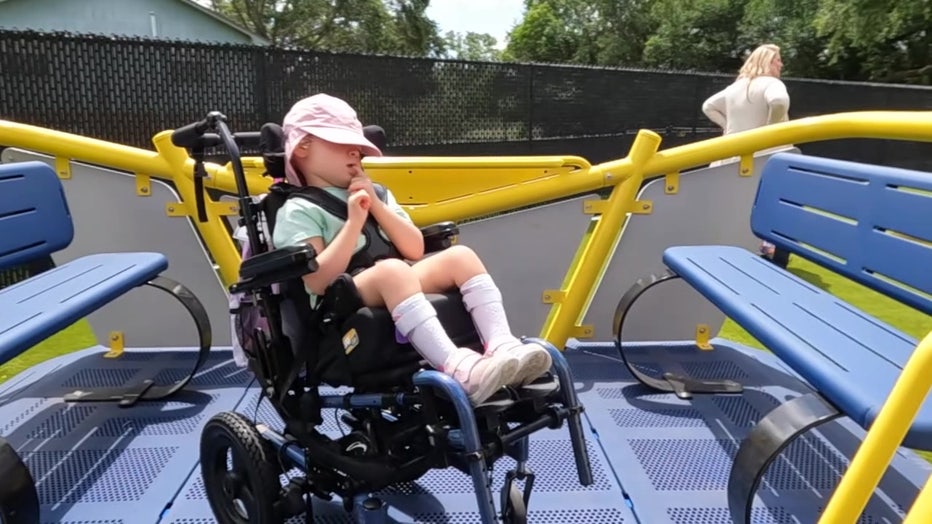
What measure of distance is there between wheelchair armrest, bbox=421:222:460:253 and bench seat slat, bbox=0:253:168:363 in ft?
4.12

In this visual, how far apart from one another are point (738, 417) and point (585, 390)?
2.22 ft

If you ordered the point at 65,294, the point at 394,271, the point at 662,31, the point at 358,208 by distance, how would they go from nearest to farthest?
the point at 394,271 → the point at 358,208 → the point at 65,294 → the point at 662,31

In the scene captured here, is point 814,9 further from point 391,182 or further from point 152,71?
point 391,182

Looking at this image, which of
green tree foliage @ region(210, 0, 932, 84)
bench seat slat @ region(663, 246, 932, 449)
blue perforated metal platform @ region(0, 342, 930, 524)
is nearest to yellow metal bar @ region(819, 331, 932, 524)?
bench seat slat @ region(663, 246, 932, 449)

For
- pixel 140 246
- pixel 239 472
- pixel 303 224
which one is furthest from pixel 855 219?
pixel 140 246

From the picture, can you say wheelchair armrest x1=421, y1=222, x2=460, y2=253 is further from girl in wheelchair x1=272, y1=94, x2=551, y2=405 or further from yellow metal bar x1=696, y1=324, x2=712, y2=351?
yellow metal bar x1=696, y1=324, x2=712, y2=351

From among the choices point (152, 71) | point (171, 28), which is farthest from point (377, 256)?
point (171, 28)

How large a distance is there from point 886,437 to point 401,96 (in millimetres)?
9076

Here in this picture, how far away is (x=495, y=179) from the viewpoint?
362 cm

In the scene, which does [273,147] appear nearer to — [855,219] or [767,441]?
[767,441]

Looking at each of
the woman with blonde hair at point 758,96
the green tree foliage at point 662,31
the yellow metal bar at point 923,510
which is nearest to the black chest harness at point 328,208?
the yellow metal bar at point 923,510

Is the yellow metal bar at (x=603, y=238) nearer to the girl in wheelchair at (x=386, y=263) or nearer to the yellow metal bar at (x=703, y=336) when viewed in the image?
the yellow metal bar at (x=703, y=336)

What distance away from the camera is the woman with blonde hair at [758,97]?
5.54 metres

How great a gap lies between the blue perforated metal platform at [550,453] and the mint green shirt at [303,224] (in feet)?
3.02
